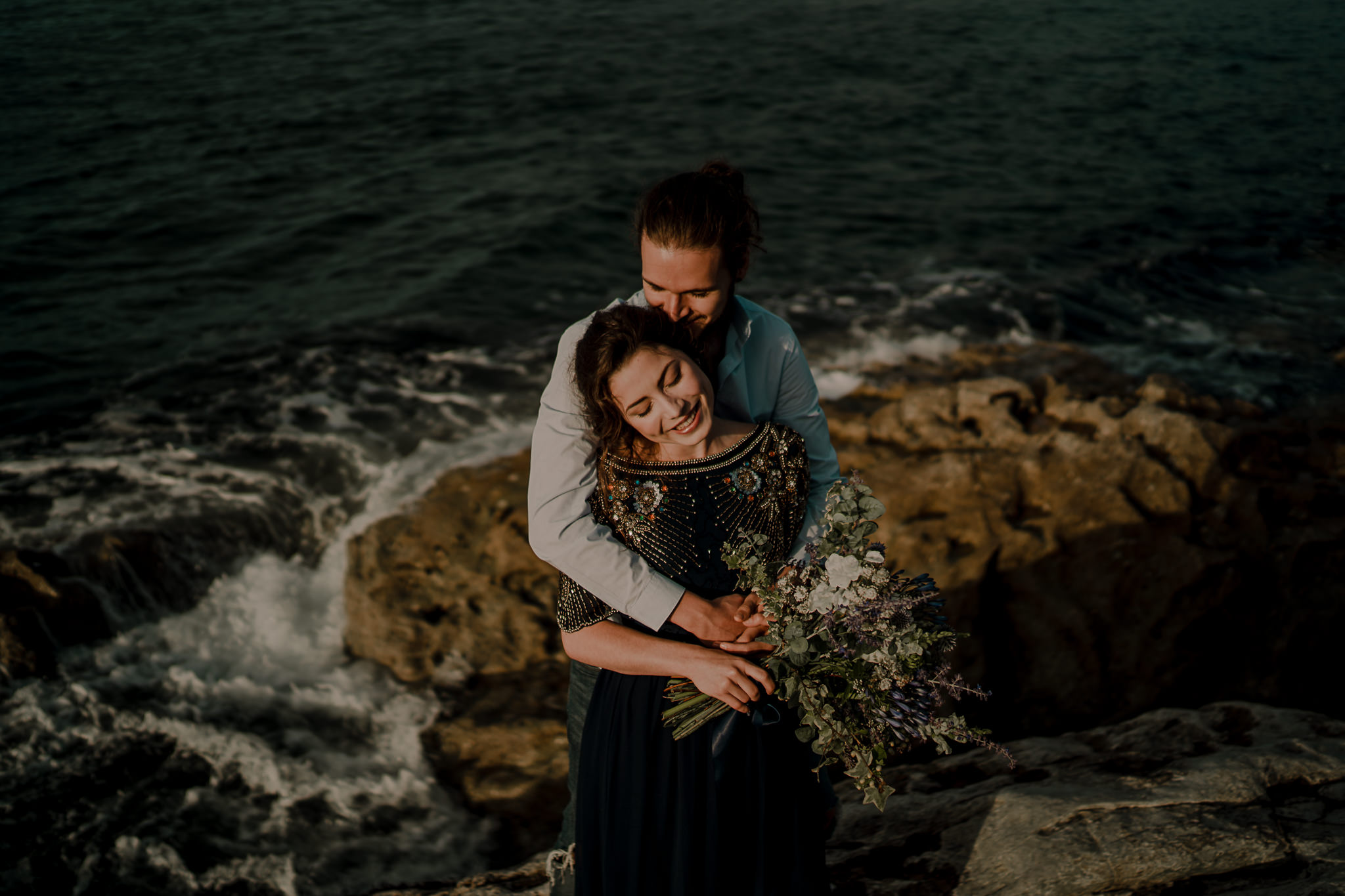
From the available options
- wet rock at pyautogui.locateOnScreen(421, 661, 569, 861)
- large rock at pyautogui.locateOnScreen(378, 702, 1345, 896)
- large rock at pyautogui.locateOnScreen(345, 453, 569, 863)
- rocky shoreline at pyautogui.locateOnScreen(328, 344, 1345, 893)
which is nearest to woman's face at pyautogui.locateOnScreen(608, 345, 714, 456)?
large rock at pyautogui.locateOnScreen(378, 702, 1345, 896)

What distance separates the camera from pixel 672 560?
110 inches

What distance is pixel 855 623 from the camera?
241cm

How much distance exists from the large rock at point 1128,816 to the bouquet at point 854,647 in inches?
39.0

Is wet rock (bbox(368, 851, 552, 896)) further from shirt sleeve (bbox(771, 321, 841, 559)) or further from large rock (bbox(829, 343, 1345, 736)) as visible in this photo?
large rock (bbox(829, 343, 1345, 736))

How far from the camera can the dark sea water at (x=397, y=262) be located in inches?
238

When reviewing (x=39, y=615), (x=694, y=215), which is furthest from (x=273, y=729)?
(x=694, y=215)

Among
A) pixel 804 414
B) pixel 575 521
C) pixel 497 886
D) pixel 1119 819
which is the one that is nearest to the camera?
pixel 575 521

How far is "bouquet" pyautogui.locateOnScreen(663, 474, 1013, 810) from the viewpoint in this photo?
2.42m

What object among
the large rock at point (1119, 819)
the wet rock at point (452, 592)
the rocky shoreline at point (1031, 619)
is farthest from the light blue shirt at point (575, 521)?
the wet rock at point (452, 592)

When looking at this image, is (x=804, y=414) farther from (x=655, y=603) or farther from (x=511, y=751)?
(x=511, y=751)

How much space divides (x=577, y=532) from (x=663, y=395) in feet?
1.46

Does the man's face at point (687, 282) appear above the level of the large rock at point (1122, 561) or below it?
above

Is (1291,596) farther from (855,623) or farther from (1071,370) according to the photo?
(855,623)

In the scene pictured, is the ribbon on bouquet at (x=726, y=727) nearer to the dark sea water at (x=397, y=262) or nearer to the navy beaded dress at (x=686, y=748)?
the navy beaded dress at (x=686, y=748)
